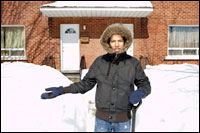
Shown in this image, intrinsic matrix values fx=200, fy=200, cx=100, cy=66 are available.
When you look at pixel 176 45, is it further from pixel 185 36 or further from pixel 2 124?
pixel 2 124

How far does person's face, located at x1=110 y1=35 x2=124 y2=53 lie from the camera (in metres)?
2.34

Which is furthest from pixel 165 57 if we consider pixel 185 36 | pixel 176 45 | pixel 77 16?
pixel 77 16

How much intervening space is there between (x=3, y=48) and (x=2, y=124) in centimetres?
848

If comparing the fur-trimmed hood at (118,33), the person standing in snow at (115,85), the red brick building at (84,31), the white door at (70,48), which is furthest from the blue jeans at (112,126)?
the red brick building at (84,31)

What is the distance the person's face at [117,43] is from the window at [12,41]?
31.5 ft

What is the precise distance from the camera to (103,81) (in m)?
2.32

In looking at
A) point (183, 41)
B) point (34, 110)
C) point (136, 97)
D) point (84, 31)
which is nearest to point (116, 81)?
point (136, 97)

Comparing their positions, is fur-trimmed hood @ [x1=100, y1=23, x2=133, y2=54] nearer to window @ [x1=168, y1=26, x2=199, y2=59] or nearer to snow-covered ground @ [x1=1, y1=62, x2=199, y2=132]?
snow-covered ground @ [x1=1, y1=62, x2=199, y2=132]

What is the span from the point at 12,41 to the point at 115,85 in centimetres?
1016

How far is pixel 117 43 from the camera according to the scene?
2.35 metres

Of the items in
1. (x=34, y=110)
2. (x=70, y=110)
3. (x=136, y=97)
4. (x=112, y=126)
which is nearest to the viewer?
(x=136, y=97)

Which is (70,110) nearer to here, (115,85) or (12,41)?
(115,85)

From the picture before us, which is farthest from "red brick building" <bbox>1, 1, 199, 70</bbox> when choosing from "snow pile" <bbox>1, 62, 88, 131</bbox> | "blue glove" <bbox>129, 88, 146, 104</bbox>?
"blue glove" <bbox>129, 88, 146, 104</bbox>

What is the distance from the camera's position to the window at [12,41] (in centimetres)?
1095
